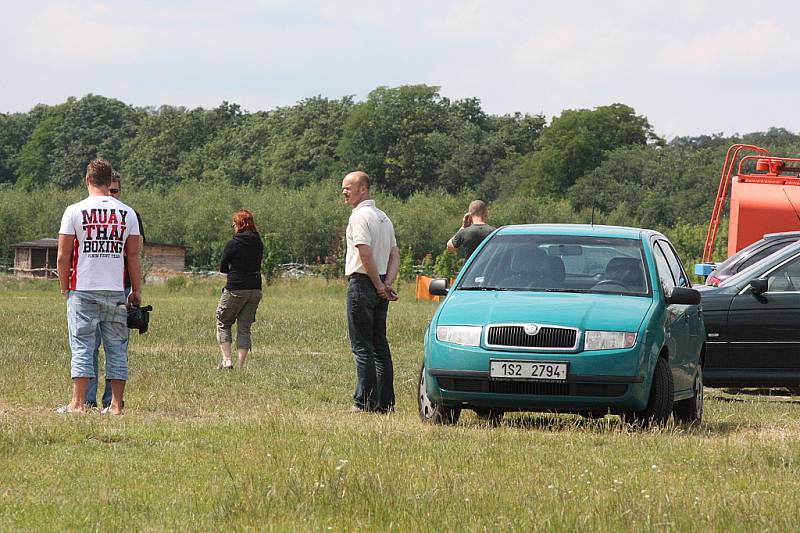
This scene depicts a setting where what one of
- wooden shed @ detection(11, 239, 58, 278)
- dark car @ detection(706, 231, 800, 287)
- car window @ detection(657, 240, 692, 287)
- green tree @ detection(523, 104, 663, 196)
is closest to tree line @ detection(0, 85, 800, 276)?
green tree @ detection(523, 104, 663, 196)

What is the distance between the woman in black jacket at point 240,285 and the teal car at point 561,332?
6133 millimetres

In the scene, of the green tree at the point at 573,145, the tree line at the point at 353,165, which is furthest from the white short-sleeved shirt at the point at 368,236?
the green tree at the point at 573,145

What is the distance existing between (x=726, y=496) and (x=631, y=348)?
3131 mm

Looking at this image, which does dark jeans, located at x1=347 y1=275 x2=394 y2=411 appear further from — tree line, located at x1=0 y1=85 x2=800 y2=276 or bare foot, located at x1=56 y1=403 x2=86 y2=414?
tree line, located at x1=0 y1=85 x2=800 y2=276

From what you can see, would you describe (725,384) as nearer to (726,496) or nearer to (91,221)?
→ (91,221)

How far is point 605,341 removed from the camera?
1062cm

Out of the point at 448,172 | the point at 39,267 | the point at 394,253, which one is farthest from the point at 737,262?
the point at 448,172

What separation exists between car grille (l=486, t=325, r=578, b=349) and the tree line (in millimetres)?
83867

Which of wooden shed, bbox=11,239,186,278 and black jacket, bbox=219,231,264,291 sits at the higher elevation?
black jacket, bbox=219,231,264,291

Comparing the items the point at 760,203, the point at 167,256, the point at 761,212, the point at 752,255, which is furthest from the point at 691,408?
the point at 167,256

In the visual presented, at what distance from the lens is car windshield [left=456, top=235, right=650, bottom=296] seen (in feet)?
38.4

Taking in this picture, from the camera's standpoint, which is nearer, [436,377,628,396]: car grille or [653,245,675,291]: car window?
[436,377,628,396]: car grille

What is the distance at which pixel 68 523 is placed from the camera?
6754mm

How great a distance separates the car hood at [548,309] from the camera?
422 inches
